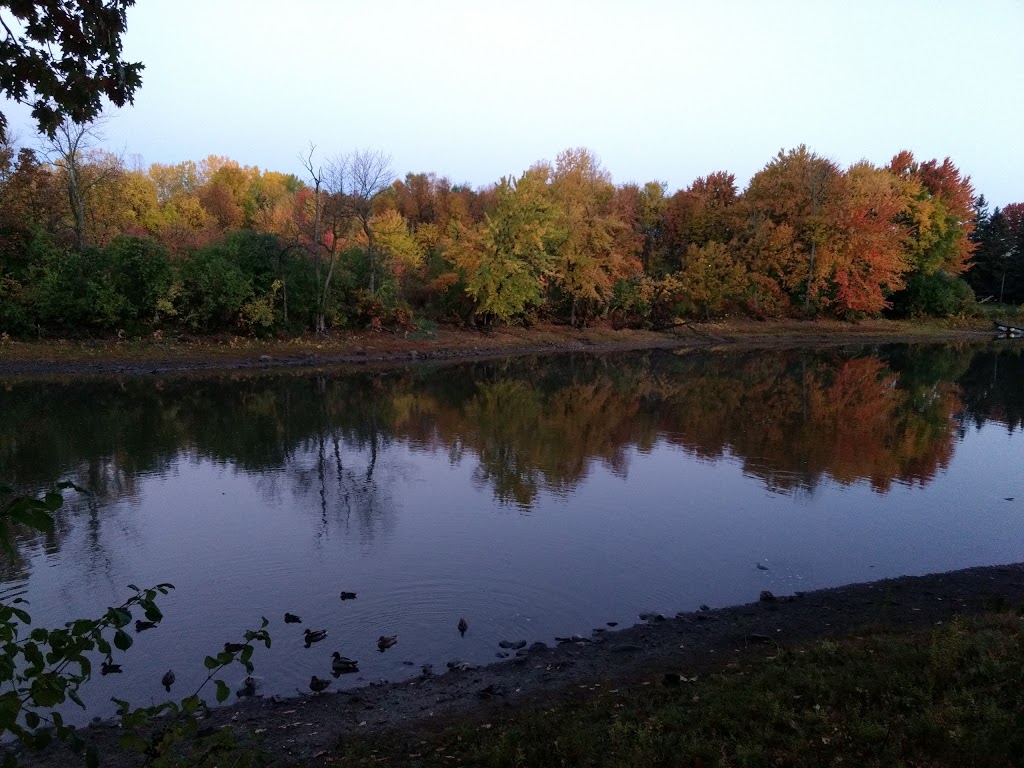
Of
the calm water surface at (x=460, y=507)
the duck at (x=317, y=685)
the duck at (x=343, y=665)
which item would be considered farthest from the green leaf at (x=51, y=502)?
the duck at (x=343, y=665)

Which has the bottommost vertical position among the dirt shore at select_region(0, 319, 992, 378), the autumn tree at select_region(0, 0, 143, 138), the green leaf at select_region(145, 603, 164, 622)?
the dirt shore at select_region(0, 319, 992, 378)

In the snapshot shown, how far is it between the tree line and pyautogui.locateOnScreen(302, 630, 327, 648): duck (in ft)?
104

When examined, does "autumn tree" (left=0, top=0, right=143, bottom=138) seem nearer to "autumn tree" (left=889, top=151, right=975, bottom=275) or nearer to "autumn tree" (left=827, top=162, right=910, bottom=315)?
"autumn tree" (left=827, top=162, right=910, bottom=315)

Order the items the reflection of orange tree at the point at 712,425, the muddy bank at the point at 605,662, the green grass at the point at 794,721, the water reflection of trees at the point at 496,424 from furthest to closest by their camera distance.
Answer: the reflection of orange tree at the point at 712,425 < the water reflection of trees at the point at 496,424 < the muddy bank at the point at 605,662 < the green grass at the point at 794,721

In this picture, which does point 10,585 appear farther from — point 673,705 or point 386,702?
point 673,705

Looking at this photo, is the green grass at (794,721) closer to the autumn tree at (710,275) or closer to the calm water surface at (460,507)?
the calm water surface at (460,507)

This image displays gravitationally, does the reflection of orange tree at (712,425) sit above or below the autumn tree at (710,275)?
below

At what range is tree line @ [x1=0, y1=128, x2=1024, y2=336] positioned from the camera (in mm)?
37094

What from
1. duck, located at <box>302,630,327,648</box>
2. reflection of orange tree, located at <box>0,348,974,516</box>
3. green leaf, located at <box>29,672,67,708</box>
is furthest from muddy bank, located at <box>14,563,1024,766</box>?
reflection of orange tree, located at <box>0,348,974,516</box>

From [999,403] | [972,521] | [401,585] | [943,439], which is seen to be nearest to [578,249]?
[999,403]

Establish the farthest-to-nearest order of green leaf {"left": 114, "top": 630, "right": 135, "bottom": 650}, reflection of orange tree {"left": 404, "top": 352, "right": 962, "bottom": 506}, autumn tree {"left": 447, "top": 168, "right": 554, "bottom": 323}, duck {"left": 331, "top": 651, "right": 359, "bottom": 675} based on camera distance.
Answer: autumn tree {"left": 447, "top": 168, "right": 554, "bottom": 323}, reflection of orange tree {"left": 404, "top": 352, "right": 962, "bottom": 506}, duck {"left": 331, "top": 651, "right": 359, "bottom": 675}, green leaf {"left": 114, "top": 630, "right": 135, "bottom": 650}

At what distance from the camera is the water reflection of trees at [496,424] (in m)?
17.6

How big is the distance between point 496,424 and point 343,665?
15.5 m

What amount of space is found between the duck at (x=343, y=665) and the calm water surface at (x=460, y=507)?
12 centimetres
